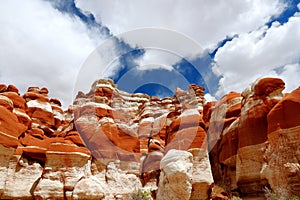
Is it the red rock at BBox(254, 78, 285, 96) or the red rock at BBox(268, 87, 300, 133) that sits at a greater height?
the red rock at BBox(254, 78, 285, 96)

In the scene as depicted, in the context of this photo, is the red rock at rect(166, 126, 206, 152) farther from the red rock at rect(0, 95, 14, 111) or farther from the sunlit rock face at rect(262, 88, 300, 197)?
the red rock at rect(0, 95, 14, 111)

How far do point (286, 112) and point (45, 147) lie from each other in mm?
21951

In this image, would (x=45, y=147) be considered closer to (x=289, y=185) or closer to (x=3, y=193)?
(x=3, y=193)

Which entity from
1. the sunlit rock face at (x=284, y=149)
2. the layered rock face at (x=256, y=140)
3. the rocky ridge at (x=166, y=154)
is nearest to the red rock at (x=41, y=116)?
the rocky ridge at (x=166, y=154)

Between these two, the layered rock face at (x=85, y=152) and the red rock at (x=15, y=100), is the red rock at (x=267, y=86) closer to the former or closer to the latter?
the layered rock face at (x=85, y=152)

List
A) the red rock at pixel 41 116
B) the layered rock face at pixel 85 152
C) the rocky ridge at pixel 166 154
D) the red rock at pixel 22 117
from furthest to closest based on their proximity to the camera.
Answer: the red rock at pixel 41 116, the red rock at pixel 22 117, the layered rock face at pixel 85 152, the rocky ridge at pixel 166 154

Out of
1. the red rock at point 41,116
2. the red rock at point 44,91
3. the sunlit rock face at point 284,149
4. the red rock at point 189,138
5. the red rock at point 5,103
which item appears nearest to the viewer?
the sunlit rock face at point 284,149

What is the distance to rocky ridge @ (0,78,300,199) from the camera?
19.1 m

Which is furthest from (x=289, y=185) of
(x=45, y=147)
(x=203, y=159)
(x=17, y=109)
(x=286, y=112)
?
(x=17, y=109)

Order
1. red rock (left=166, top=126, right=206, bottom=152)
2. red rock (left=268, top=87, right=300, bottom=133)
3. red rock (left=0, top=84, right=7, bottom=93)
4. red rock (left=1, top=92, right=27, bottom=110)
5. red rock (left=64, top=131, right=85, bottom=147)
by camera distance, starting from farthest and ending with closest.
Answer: red rock (left=0, top=84, right=7, bottom=93)
red rock (left=1, top=92, right=27, bottom=110)
red rock (left=64, top=131, right=85, bottom=147)
red rock (left=166, top=126, right=206, bottom=152)
red rock (left=268, top=87, right=300, bottom=133)

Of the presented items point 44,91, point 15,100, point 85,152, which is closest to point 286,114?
point 85,152

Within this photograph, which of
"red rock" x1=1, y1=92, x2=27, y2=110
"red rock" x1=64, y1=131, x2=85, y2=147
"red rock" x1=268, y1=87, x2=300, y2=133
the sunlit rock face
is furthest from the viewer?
"red rock" x1=1, y1=92, x2=27, y2=110

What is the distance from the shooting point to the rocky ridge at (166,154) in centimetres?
1908

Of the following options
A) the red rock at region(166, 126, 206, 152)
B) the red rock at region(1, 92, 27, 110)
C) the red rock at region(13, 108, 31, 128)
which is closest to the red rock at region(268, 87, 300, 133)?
the red rock at region(166, 126, 206, 152)
